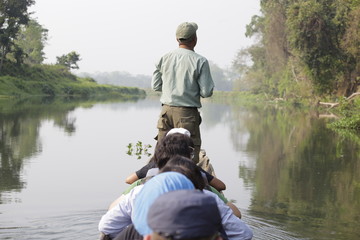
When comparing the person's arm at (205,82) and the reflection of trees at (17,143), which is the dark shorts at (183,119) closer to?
the person's arm at (205,82)

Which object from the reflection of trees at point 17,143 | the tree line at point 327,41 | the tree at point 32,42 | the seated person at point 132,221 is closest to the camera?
the seated person at point 132,221

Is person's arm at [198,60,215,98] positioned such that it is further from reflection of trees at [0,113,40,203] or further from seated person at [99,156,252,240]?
reflection of trees at [0,113,40,203]

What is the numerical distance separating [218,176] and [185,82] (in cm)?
516

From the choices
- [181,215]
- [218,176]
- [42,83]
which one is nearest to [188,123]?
[181,215]

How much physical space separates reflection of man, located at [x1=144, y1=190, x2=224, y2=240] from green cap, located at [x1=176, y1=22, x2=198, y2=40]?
3738 mm

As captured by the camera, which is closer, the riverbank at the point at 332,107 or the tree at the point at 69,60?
the riverbank at the point at 332,107

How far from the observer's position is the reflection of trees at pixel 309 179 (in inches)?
294

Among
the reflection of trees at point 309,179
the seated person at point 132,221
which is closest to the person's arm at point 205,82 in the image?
the seated person at point 132,221

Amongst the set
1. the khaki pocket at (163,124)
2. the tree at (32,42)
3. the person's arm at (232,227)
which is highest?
the tree at (32,42)

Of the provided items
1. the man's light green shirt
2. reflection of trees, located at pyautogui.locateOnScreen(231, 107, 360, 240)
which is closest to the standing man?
the man's light green shirt

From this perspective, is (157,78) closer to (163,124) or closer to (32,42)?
(163,124)

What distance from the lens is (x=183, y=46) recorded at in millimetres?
5559

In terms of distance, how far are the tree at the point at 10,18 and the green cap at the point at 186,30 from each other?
42185 mm

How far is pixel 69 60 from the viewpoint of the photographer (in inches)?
2820
